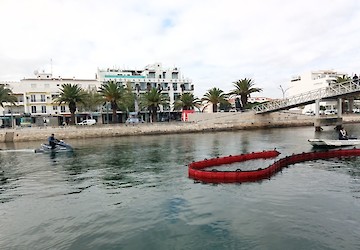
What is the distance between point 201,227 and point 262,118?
227 ft

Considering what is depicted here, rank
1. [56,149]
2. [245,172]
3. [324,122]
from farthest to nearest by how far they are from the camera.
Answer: [324,122], [56,149], [245,172]

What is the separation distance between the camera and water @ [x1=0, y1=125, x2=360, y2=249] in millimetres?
13391

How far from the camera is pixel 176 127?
73.8 m

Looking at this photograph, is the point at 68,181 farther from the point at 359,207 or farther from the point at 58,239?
the point at 359,207

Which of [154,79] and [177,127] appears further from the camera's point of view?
[154,79]

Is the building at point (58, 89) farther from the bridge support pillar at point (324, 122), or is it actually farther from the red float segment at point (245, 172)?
the red float segment at point (245, 172)

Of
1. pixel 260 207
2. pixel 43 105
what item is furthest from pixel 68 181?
pixel 43 105

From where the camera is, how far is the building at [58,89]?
89438 mm

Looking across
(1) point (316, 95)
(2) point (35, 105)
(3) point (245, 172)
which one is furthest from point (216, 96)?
(3) point (245, 172)

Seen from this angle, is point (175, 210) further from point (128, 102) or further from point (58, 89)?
point (58, 89)

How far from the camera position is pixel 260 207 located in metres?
17.2

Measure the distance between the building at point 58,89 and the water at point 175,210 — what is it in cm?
6595

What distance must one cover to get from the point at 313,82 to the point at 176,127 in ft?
327

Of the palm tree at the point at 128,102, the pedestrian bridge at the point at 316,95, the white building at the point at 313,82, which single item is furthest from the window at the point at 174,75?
the white building at the point at 313,82
